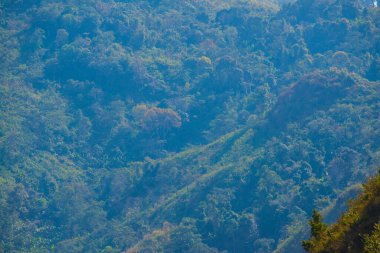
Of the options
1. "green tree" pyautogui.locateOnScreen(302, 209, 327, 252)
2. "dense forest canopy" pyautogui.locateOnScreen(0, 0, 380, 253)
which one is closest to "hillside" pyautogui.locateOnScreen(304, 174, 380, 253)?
"green tree" pyautogui.locateOnScreen(302, 209, 327, 252)

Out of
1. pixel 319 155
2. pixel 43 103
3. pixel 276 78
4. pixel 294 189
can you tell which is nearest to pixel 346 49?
pixel 276 78

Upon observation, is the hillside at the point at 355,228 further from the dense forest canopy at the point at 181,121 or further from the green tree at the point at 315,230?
the dense forest canopy at the point at 181,121

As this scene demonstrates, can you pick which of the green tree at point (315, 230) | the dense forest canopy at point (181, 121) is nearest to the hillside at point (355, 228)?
the green tree at point (315, 230)

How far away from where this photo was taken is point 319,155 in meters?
64.6

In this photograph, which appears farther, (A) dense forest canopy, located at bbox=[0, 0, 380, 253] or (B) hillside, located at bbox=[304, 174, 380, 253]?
(A) dense forest canopy, located at bbox=[0, 0, 380, 253]

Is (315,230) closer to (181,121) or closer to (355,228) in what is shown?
(355,228)

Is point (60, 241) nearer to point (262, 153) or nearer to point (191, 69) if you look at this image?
point (262, 153)

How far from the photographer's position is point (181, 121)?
87.9 metres

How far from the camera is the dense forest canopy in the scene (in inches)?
2399

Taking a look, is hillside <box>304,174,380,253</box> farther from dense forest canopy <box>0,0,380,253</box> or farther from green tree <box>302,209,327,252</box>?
dense forest canopy <box>0,0,380,253</box>

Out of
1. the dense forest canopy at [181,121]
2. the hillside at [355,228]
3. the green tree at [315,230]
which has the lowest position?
the dense forest canopy at [181,121]

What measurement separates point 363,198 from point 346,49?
245 ft

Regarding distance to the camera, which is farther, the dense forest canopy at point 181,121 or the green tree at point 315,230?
the dense forest canopy at point 181,121

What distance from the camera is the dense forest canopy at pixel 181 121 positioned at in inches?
2399
